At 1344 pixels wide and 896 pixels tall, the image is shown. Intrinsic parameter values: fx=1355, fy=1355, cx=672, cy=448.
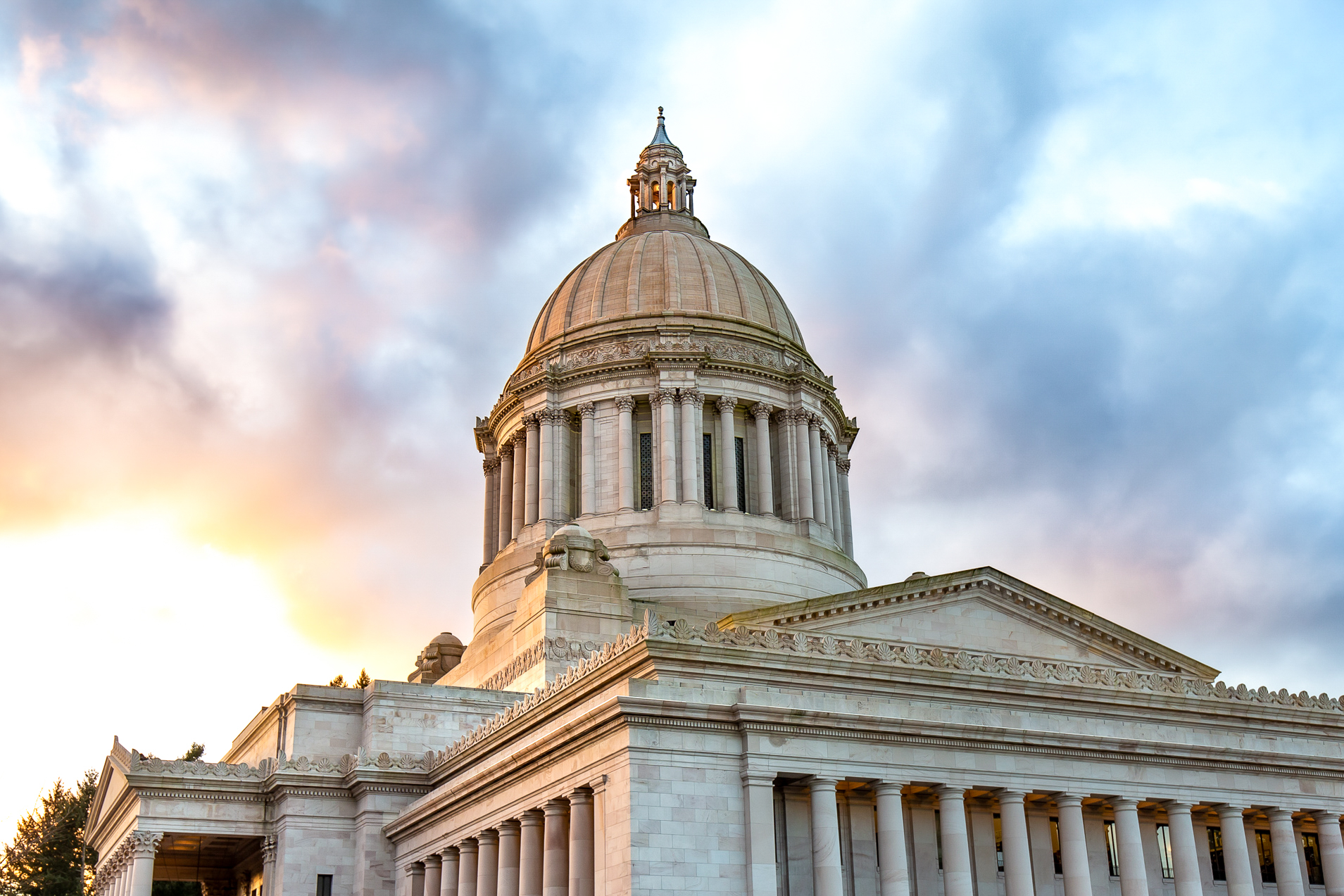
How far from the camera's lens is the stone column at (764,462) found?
5738 cm

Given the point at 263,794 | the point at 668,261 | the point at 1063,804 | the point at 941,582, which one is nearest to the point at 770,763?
the point at 1063,804

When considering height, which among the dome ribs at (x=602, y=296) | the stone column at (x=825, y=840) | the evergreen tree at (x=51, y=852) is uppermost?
the dome ribs at (x=602, y=296)

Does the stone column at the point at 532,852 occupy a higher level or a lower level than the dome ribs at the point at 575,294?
lower

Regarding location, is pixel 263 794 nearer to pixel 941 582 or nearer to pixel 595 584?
pixel 595 584

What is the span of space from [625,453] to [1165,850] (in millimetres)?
29066

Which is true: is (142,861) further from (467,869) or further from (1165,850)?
(1165,850)

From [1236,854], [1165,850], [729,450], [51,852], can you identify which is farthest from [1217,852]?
[51,852]

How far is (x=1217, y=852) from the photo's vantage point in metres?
34.4

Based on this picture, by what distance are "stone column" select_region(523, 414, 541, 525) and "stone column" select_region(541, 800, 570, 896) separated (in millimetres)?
28609

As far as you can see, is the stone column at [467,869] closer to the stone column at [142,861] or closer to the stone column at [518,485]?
the stone column at [142,861]

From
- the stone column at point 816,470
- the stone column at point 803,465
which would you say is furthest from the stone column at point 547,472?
the stone column at point 816,470

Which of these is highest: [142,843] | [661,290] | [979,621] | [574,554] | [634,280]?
[634,280]

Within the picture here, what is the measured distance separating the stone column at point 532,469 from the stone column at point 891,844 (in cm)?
3134

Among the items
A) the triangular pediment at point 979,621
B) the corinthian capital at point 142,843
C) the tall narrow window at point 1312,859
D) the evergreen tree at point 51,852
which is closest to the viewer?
the tall narrow window at point 1312,859
